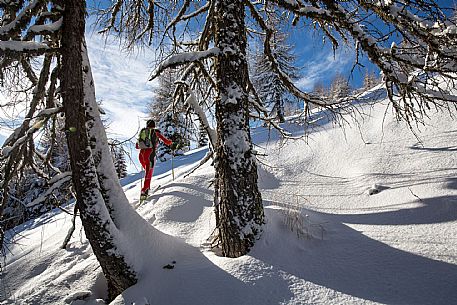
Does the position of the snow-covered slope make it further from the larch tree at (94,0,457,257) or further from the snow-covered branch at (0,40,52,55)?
the snow-covered branch at (0,40,52,55)

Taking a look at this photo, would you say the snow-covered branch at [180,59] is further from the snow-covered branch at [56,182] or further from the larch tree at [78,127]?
the snow-covered branch at [56,182]

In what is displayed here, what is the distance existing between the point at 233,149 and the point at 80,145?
5.15ft

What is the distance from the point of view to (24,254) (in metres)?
4.89

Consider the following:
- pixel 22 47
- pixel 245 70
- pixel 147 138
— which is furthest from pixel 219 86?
pixel 147 138

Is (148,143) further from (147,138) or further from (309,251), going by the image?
(309,251)

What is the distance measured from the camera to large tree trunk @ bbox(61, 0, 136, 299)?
2.45 m

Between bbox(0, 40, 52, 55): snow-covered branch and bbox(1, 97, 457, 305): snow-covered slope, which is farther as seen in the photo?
bbox(1, 97, 457, 305): snow-covered slope

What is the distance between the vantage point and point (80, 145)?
2.48 metres

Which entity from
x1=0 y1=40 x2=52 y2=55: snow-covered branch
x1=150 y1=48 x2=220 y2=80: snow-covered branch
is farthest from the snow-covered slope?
x1=0 y1=40 x2=52 y2=55: snow-covered branch

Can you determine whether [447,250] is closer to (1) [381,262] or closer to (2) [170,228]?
(1) [381,262]

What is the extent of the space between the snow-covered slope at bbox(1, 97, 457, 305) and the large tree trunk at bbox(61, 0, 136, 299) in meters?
0.41

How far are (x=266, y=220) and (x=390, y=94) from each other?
83.5 inches

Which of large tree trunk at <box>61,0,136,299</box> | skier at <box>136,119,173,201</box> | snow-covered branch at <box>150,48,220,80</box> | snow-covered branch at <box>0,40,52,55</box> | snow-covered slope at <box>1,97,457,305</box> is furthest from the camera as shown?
skier at <box>136,119,173,201</box>

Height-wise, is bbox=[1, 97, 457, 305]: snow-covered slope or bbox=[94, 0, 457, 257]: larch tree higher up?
bbox=[94, 0, 457, 257]: larch tree
